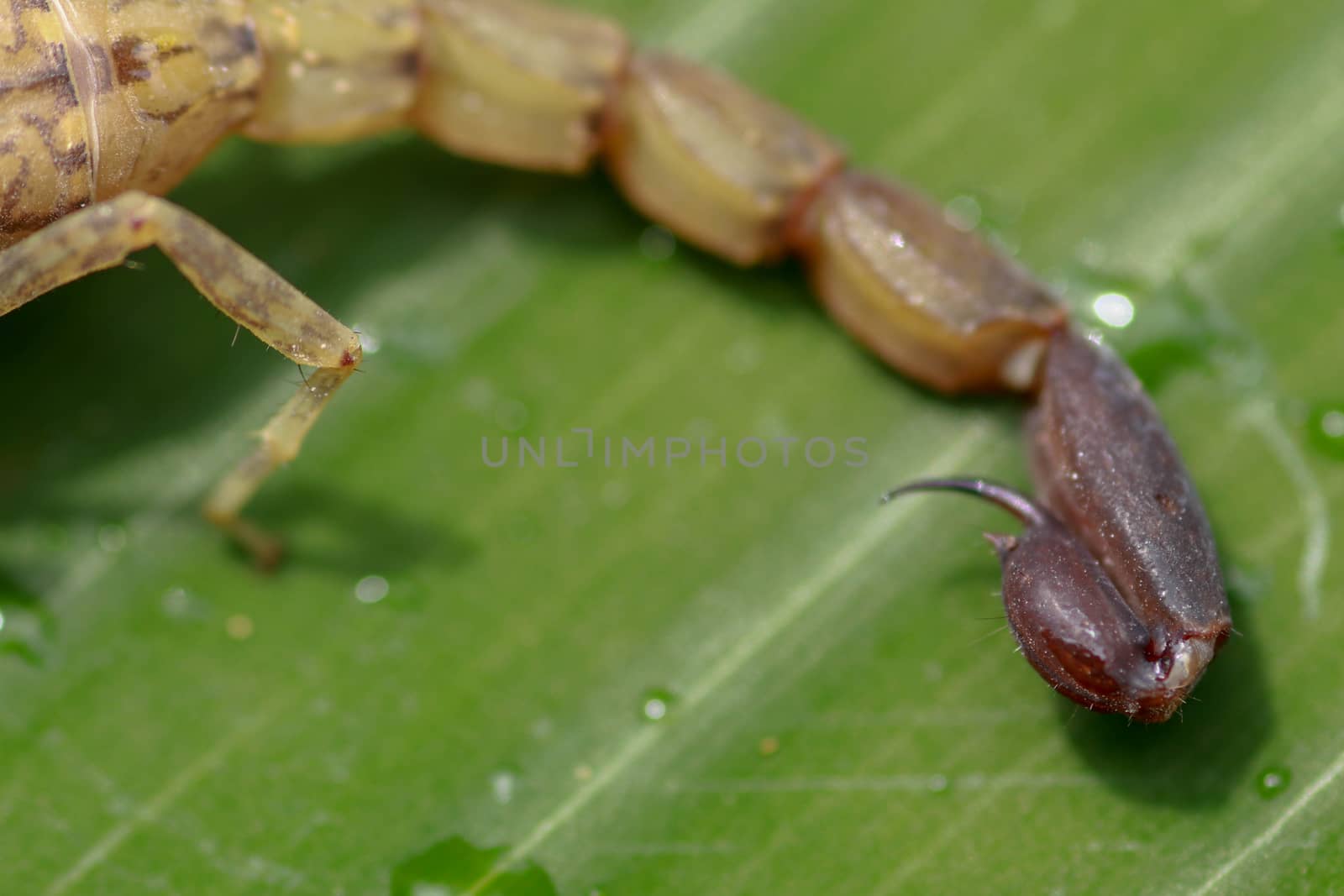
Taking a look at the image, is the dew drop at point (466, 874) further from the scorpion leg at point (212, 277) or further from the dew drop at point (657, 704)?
the scorpion leg at point (212, 277)

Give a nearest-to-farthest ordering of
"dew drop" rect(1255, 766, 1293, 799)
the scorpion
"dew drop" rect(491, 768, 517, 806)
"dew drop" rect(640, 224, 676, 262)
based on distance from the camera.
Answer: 1. the scorpion
2. "dew drop" rect(1255, 766, 1293, 799)
3. "dew drop" rect(491, 768, 517, 806)
4. "dew drop" rect(640, 224, 676, 262)

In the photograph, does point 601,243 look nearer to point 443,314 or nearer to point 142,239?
point 443,314

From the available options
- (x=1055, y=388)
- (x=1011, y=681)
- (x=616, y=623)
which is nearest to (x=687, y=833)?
(x=616, y=623)

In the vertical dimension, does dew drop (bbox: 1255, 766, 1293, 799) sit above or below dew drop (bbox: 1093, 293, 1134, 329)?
below

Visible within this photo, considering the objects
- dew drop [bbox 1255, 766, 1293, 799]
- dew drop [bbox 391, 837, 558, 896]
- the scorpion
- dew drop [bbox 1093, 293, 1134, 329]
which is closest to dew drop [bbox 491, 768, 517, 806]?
dew drop [bbox 391, 837, 558, 896]

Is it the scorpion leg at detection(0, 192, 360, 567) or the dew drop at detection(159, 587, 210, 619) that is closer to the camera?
the scorpion leg at detection(0, 192, 360, 567)

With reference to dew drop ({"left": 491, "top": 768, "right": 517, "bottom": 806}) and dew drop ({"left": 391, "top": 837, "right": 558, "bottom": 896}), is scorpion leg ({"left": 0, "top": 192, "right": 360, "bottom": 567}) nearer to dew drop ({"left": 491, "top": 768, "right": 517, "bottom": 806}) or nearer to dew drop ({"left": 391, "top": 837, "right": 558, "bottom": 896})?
dew drop ({"left": 491, "top": 768, "right": 517, "bottom": 806})
